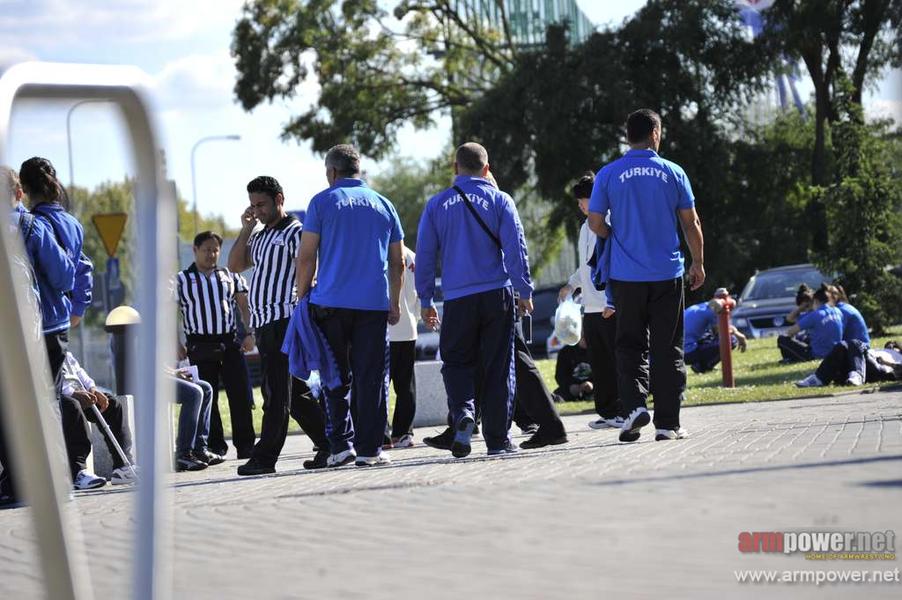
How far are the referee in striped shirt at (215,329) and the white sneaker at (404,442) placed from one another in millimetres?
1109

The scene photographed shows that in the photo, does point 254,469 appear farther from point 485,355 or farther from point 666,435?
point 666,435

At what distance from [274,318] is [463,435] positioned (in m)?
1.47

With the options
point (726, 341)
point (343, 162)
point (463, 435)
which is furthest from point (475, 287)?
point (726, 341)

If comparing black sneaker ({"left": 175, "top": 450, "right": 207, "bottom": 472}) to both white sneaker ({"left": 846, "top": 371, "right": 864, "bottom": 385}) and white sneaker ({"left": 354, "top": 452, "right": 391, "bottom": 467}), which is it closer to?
white sneaker ({"left": 354, "top": 452, "right": 391, "bottom": 467})

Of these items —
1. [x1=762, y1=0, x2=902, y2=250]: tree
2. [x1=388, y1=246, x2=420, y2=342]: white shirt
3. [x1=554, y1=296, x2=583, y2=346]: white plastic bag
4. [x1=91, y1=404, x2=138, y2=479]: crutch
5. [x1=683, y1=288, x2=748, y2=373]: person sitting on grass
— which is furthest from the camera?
[x1=762, y1=0, x2=902, y2=250]: tree

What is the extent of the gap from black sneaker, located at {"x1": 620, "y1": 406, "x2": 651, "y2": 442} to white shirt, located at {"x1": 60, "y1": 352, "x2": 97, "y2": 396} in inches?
135

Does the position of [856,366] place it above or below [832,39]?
below

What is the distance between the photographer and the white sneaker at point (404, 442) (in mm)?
12062

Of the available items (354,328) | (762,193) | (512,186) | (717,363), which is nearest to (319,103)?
(512,186)

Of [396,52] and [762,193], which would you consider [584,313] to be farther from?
[396,52]

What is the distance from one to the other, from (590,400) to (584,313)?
4650 mm

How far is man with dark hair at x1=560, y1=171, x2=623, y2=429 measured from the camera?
1208cm

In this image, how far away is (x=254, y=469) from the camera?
32.0 ft

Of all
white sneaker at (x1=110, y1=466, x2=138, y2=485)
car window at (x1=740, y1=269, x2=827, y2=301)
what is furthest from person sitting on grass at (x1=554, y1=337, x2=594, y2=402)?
car window at (x1=740, y1=269, x2=827, y2=301)
